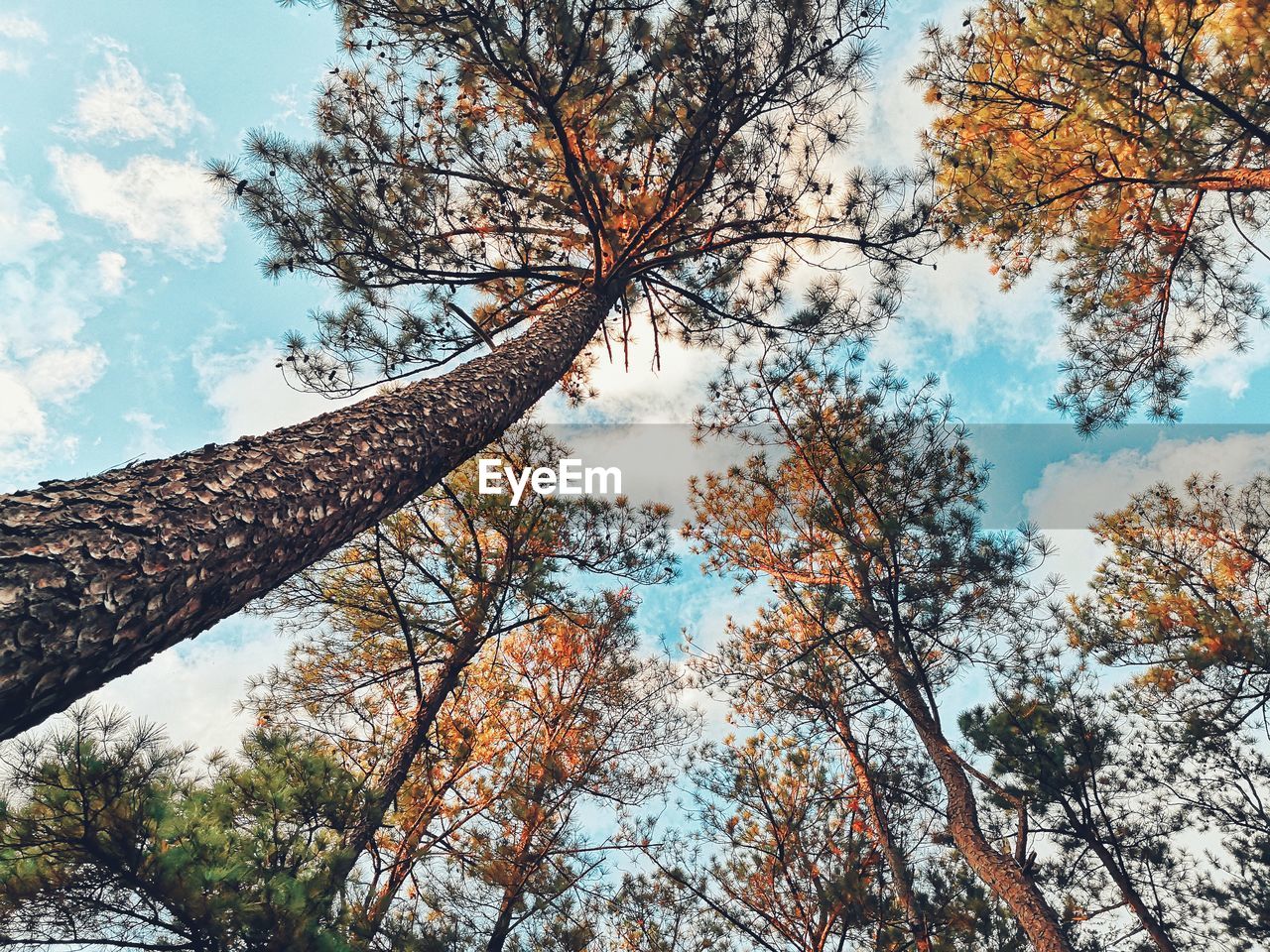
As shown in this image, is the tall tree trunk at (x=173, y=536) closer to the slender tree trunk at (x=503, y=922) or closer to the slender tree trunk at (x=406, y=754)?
the slender tree trunk at (x=406, y=754)

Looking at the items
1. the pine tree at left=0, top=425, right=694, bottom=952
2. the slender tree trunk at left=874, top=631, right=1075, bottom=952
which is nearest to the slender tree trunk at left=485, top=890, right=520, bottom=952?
the pine tree at left=0, top=425, right=694, bottom=952

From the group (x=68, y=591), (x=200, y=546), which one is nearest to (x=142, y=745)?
(x=200, y=546)

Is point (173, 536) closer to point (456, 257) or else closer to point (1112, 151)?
point (456, 257)

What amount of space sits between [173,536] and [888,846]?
249 inches

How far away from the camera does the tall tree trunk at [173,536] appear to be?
1.06 meters

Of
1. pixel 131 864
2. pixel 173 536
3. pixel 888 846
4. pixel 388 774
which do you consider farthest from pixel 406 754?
pixel 888 846

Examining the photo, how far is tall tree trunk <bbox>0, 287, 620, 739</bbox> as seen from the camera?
3.47ft

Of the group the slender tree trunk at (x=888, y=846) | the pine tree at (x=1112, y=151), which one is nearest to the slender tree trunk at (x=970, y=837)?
the slender tree trunk at (x=888, y=846)

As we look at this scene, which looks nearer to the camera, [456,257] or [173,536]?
[173,536]

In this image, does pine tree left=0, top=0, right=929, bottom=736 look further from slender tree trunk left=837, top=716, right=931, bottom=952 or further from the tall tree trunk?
slender tree trunk left=837, top=716, right=931, bottom=952

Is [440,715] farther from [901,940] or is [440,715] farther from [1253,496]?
[1253,496]

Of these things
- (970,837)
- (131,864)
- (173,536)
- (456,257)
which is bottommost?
(131,864)

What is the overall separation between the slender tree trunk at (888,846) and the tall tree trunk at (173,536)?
512 centimetres

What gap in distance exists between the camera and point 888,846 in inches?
213
